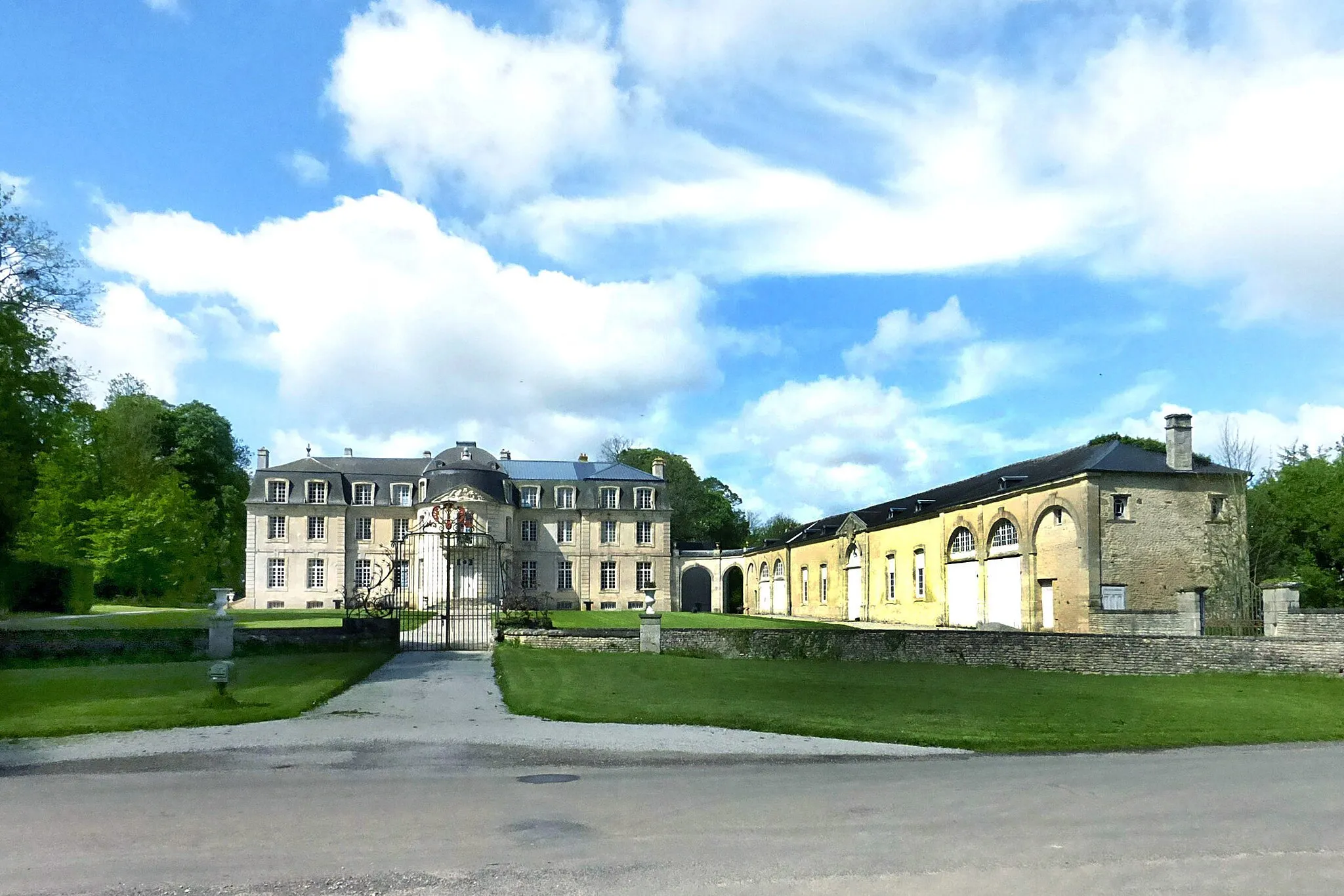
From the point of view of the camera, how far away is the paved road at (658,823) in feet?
19.4

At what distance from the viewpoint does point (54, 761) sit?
991 cm

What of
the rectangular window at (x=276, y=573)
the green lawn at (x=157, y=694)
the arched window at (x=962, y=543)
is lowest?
the green lawn at (x=157, y=694)

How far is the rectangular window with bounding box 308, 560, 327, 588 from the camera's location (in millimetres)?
59594

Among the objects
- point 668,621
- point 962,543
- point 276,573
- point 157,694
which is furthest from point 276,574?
point 157,694

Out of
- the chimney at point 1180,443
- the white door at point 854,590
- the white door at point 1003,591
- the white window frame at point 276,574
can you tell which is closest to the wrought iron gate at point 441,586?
the white window frame at point 276,574

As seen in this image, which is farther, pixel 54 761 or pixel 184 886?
pixel 54 761

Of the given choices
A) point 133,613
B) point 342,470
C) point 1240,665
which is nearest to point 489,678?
point 1240,665

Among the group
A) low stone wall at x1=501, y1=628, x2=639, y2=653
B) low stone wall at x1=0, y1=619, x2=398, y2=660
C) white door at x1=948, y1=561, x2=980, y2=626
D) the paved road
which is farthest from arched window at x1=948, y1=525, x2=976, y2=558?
the paved road

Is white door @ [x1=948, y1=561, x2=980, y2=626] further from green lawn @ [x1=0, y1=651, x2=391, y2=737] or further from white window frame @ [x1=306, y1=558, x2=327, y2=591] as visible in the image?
white window frame @ [x1=306, y1=558, x2=327, y2=591]

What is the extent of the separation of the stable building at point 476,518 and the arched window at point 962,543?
79.8ft

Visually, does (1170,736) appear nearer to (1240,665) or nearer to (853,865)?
(853,865)

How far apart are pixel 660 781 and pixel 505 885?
346cm

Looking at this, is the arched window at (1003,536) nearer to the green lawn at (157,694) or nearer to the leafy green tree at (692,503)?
the green lawn at (157,694)

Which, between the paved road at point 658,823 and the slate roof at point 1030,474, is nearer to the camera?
the paved road at point 658,823
